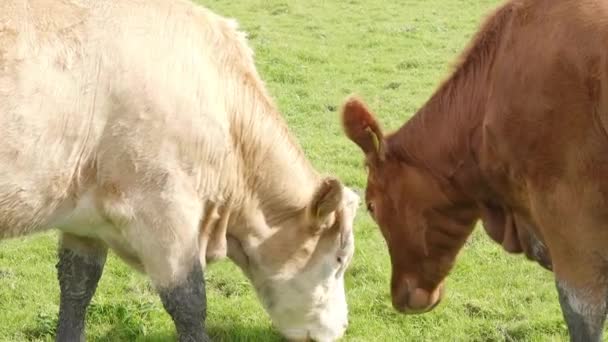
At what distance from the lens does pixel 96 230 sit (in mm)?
5527

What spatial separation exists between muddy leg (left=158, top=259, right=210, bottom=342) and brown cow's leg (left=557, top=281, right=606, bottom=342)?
6.73 feet

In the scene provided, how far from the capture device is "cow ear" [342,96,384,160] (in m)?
5.55

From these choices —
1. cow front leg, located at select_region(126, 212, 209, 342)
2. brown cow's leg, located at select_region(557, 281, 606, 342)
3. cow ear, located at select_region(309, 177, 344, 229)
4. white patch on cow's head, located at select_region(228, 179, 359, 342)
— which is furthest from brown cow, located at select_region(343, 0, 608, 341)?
cow front leg, located at select_region(126, 212, 209, 342)

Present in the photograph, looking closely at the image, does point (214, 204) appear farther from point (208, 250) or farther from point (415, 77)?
point (415, 77)

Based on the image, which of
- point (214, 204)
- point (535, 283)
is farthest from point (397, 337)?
point (214, 204)

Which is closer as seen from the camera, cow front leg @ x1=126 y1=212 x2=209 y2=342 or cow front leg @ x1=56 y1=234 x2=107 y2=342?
cow front leg @ x1=126 y1=212 x2=209 y2=342

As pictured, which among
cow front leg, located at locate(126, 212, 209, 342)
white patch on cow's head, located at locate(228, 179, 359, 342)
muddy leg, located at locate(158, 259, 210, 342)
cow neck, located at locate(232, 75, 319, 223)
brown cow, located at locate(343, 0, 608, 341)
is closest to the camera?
brown cow, located at locate(343, 0, 608, 341)

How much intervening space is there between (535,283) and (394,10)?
11.9 metres

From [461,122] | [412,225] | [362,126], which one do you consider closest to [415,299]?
[412,225]

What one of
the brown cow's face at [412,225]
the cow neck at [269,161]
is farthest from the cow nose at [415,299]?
the cow neck at [269,161]

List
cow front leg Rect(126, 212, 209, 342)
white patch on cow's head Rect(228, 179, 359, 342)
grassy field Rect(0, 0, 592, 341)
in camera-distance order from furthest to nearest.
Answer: grassy field Rect(0, 0, 592, 341)
white patch on cow's head Rect(228, 179, 359, 342)
cow front leg Rect(126, 212, 209, 342)

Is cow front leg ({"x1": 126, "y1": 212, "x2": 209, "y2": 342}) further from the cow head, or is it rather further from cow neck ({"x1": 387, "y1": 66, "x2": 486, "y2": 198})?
cow neck ({"x1": 387, "y1": 66, "x2": 486, "y2": 198})

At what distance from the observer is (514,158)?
4.57 metres

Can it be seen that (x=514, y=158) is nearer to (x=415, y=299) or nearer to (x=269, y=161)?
(x=415, y=299)
